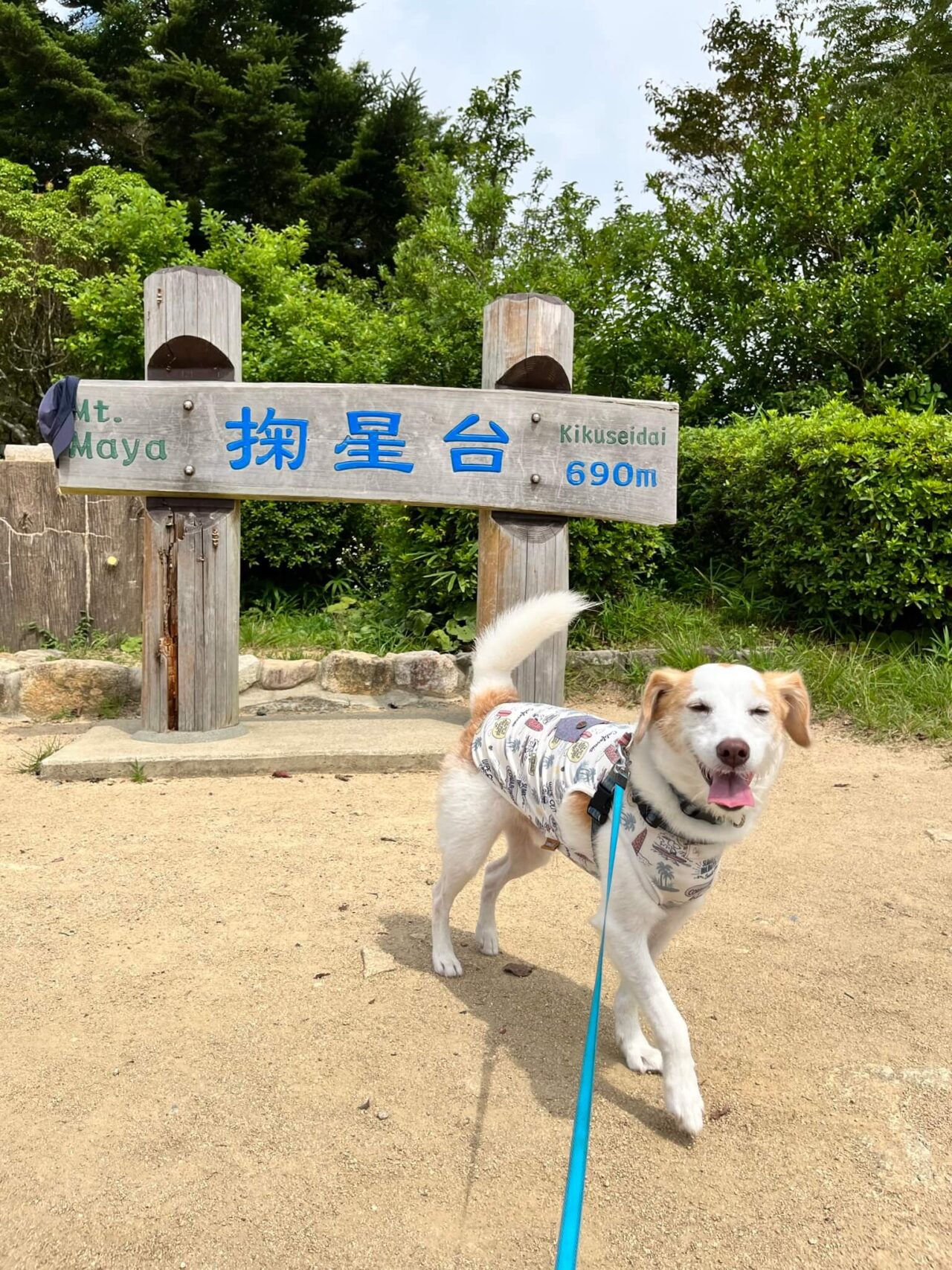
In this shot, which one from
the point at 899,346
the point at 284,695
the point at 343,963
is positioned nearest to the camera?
the point at 343,963

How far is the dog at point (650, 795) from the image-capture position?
2068mm

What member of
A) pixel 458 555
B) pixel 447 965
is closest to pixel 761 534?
pixel 458 555

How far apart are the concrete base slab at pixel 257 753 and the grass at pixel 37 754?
0.07 metres

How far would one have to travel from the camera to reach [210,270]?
17.7ft

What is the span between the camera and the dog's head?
79.2 inches

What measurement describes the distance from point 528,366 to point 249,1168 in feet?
14.4

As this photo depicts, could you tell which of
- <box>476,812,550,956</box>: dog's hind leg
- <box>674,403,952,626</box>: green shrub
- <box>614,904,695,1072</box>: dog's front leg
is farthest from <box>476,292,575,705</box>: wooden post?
<box>614,904,695,1072</box>: dog's front leg

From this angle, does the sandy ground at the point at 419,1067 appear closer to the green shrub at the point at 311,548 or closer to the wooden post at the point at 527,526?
the wooden post at the point at 527,526

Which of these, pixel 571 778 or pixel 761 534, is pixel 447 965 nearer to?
pixel 571 778

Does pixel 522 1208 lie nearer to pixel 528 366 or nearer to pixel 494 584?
pixel 494 584

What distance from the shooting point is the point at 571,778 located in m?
2.41

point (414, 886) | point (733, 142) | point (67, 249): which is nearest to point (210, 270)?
point (414, 886)

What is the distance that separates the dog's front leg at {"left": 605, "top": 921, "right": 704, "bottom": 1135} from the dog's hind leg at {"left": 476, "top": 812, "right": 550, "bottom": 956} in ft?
1.93

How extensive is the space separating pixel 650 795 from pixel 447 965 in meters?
1.02
